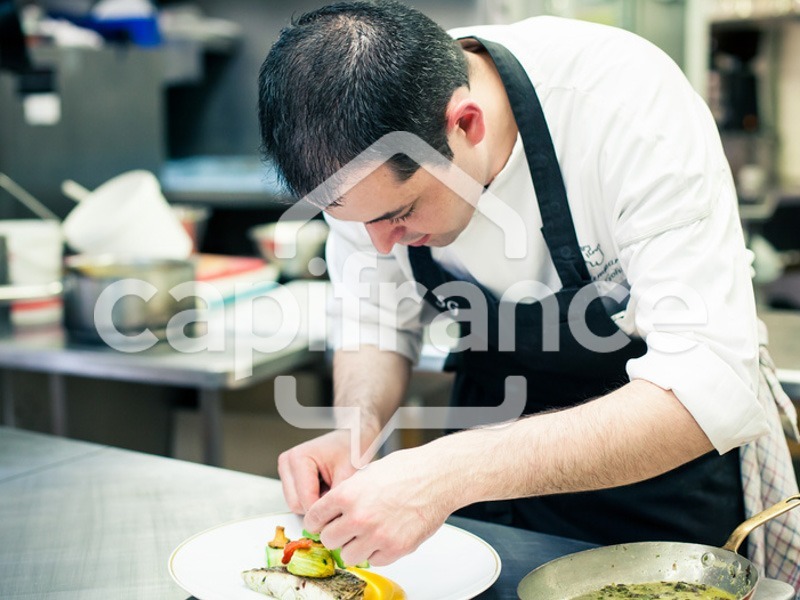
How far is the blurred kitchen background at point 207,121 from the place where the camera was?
2836 millimetres

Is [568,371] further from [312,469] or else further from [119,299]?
[119,299]

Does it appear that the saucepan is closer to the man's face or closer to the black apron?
the black apron

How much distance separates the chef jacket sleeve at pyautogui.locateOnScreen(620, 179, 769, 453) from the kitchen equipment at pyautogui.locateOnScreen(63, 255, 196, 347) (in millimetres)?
1515

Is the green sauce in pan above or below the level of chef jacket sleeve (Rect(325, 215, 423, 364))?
below

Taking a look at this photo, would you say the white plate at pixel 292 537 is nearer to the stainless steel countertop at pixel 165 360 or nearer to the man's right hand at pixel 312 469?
the man's right hand at pixel 312 469

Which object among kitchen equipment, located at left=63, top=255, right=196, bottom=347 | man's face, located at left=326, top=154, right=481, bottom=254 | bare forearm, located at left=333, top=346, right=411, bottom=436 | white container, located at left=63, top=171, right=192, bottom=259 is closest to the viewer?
man's face, located at left=326, top=154, right=481, bottom=254

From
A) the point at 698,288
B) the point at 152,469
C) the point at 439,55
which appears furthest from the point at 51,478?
the point at 698,288

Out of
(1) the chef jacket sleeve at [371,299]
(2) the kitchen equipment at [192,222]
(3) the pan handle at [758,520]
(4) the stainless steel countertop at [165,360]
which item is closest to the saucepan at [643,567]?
(3) the pan handle at [758,520]

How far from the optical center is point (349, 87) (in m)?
1.19

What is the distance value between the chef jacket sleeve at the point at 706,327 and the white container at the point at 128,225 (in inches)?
69.4

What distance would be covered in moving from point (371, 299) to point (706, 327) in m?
0.71

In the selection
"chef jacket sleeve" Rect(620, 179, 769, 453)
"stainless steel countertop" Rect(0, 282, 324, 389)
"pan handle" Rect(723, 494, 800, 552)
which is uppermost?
"chef jacket sleeve" Rect(620, 179, 769, 453)

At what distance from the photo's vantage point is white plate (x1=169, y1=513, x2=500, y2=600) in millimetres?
1149

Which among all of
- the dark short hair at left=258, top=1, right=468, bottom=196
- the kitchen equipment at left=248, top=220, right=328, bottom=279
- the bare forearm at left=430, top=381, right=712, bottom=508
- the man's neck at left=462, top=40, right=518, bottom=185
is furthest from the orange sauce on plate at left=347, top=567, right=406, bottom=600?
the kitchen equipment at left=248, top=220, right=328, bottom=279
